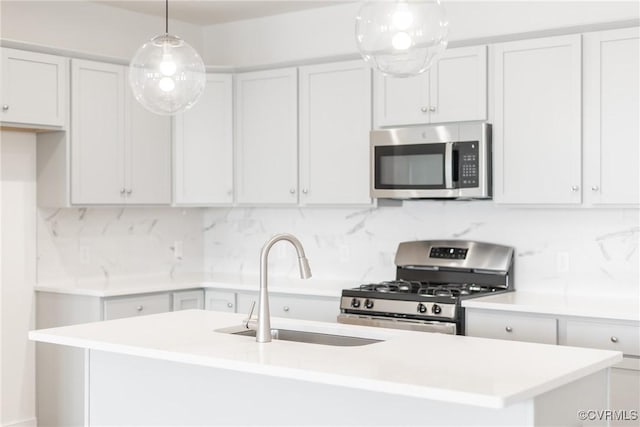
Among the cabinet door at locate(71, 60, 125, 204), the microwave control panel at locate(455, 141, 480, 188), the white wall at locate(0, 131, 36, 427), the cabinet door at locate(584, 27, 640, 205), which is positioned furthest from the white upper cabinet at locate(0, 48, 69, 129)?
the cabinet door at locate(584, 27, 640, 205)

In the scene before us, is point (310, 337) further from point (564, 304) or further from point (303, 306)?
point (303, 306)

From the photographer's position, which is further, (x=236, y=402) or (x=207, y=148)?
(x=207, y=148)

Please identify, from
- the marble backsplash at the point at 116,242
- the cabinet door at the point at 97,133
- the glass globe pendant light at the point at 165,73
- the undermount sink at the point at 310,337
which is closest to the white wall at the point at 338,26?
the cabinet door at the point at 97,133

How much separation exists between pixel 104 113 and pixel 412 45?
Answer: 2.94 metres

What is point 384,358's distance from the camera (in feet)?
8.82

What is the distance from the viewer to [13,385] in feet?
16.4

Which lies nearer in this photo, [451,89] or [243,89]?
[451,89]

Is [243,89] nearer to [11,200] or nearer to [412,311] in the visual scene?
[11,200]

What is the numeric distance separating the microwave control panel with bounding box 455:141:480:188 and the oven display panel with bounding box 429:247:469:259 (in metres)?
0.49

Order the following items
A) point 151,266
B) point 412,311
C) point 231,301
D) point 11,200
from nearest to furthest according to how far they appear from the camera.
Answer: point 412,311 → point 11,200 → point 231,301 → point 151,266

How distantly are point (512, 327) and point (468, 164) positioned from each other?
946 mm

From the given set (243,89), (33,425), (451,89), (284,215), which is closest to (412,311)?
(451,89)

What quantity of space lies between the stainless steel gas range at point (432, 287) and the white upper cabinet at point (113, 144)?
1.54m

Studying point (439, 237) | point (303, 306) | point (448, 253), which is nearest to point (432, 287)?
point (448, 253)
